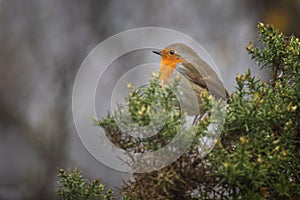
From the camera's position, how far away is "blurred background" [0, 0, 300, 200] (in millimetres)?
2516

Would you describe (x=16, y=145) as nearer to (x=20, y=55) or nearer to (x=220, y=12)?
(x=20, y=55)

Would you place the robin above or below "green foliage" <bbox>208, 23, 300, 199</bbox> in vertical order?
above

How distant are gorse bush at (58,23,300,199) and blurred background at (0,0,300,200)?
1.62m

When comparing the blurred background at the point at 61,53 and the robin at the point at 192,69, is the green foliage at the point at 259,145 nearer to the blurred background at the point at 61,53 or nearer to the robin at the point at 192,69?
the robin at the point at 192,69

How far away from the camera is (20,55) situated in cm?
263

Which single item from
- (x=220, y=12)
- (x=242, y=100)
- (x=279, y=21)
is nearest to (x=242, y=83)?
(x=242, y=100)

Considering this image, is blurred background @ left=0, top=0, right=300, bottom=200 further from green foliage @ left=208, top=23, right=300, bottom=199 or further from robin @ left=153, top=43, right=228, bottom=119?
green foliage @ left=208, top=23, right=300, bottom=199

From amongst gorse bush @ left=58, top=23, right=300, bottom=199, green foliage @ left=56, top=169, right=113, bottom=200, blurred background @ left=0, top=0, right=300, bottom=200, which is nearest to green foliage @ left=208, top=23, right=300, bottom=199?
gorse bush @ left=58, top=23, right=300, bottom=199

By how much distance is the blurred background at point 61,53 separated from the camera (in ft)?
8.25

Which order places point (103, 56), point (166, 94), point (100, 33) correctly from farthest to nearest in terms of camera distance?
point (100, 33) < point (103, 56) < point (166, 94)

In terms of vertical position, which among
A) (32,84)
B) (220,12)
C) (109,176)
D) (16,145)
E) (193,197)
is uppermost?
(220,12)

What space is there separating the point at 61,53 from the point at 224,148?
6.41 feet

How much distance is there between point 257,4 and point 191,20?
0.36 m

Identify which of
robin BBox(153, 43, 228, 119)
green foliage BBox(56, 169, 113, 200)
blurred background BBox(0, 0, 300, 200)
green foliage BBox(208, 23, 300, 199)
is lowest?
green foliage BBox(208, 23, 300, 199)
